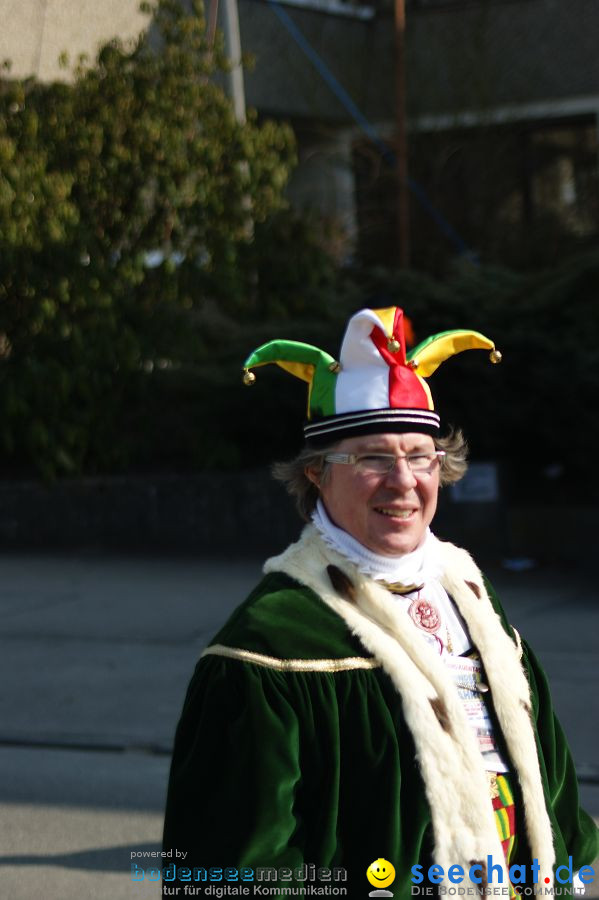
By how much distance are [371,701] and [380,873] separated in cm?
31

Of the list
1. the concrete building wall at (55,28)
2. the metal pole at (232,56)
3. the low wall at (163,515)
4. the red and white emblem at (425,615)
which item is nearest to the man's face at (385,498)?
the red and white emblem at (425,615)

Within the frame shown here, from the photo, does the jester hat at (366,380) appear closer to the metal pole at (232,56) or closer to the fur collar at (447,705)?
the fur collar at (447,705)

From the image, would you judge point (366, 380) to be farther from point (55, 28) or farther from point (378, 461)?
point (55, 28)

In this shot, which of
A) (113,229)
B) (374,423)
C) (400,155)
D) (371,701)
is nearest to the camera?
(371,701)

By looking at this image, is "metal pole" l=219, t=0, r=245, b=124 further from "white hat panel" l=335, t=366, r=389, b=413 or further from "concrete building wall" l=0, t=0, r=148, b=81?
"white hat panel" l=335, t=366, r=389, b=413

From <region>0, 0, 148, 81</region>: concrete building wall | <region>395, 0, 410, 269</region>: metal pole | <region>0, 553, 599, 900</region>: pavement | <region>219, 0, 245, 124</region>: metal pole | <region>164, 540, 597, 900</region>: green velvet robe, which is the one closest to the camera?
<region>164, 540, 597, 900</region>: green velvet robe

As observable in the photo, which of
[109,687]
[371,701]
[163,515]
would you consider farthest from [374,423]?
[163,515]

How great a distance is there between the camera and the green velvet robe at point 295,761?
2.37 m

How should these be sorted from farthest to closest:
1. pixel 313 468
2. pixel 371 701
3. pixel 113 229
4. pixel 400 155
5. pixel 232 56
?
pixel 400 155 → pixel 232 56 → pixel 113 229 → pixel 313 468 → pixel 371 701

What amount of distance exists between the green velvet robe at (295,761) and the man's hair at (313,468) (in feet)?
1.10

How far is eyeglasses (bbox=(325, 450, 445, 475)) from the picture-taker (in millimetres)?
2652

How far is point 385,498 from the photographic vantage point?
2650 mm

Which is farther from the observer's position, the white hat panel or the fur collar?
the white hat panel

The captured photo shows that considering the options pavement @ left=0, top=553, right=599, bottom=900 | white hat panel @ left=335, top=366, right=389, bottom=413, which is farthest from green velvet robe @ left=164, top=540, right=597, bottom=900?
pavement @ left=0, top=553, right=599, bottom=900
